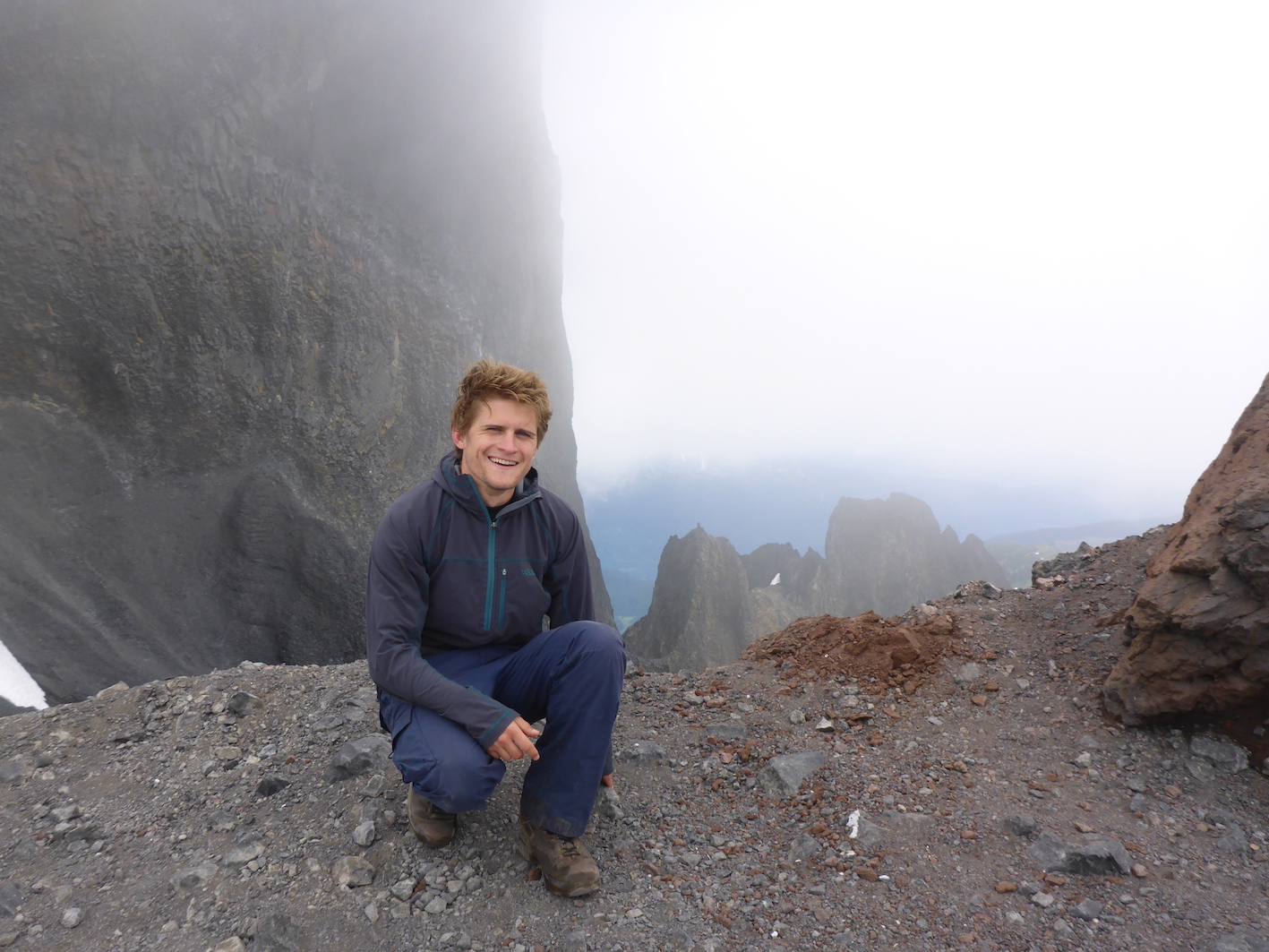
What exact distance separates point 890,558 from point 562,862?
Answer: 57471 mm

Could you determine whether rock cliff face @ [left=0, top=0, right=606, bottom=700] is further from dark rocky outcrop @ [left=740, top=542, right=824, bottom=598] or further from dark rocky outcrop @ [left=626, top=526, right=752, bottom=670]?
dark rocky outcrop @ [left=740, top=542, right=824, bottom=598]

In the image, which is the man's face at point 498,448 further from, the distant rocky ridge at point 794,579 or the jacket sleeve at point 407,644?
the distant rocky ridge at point 794,579

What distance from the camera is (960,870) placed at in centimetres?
323

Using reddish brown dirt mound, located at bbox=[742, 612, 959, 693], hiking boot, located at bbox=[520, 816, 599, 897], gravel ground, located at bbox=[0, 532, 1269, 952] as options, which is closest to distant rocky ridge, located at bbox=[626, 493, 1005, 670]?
reddish brown dirt mound, located at bbox=[742, 612, 959, 693]

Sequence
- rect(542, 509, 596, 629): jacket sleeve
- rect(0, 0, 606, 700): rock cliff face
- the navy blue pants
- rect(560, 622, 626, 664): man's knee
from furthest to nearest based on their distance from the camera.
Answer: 1. rect(0, 0, 606, 700): rock cliff face
2. rect(542, 509, 596, 629): jacket sleeve
3. rect(560, 622, 626, 664): man's knee
4. the navy blue pants

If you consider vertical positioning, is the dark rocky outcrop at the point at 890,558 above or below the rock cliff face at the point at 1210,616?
below

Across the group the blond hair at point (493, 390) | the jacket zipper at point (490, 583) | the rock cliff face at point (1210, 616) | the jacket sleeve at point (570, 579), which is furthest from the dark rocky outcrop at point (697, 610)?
the blond hair at point (493, 390)

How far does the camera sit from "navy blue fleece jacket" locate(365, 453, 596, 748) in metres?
3.03

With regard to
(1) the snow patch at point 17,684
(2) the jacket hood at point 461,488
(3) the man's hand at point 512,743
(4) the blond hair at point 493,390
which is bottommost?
(1) the snow patch at point 17,684

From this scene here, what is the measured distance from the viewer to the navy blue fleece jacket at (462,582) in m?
3.03

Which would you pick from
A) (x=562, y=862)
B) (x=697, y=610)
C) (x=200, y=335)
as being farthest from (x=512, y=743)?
(x=697, y=610)

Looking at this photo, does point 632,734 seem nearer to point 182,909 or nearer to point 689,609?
point 182,909

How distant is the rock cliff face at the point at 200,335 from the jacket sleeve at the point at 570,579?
50.3 feet

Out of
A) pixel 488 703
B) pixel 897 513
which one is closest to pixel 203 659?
pixel 488 703
